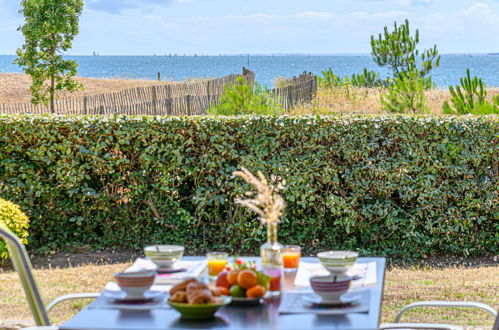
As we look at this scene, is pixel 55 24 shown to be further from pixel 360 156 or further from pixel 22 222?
pixel 360 156

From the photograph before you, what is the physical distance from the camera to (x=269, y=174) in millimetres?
6586

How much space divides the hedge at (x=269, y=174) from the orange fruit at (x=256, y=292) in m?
4.02

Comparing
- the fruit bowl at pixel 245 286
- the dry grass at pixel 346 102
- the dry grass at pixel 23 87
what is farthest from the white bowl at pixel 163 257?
the dry grass at pixel 23 87

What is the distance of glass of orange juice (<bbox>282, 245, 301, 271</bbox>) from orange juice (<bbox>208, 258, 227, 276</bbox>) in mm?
363

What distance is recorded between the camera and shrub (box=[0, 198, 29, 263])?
20.0 feet

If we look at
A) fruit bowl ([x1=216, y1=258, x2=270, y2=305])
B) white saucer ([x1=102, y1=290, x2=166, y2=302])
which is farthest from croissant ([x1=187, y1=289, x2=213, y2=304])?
white saucer ([x1=102, y1=290, x2=166, y2=302])

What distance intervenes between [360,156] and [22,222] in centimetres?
345

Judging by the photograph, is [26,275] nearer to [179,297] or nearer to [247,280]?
[179,297]

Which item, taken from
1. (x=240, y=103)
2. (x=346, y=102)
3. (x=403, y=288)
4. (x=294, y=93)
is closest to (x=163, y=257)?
(x=403, y=288)

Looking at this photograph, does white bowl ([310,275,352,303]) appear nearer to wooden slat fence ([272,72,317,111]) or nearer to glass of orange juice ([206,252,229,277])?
glass of orange juice ([206,252,229,277])

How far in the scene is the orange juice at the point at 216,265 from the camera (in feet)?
9.35

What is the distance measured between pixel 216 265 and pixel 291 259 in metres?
0.42

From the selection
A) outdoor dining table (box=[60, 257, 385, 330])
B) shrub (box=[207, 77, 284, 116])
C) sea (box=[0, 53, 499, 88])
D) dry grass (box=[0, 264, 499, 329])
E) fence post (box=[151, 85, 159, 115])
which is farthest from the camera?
sea (box=[0, 53, 499, 88])

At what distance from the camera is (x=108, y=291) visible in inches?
109
